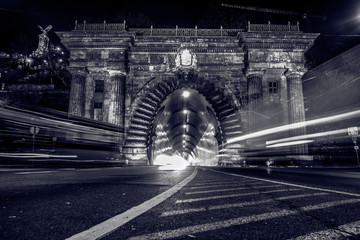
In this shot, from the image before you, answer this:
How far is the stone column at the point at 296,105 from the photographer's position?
18034 mm

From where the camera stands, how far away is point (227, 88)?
19672mm

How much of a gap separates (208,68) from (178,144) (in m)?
24.0

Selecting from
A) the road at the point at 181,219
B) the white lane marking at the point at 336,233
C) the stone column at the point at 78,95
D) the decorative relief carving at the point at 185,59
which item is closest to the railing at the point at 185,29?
the decorative relief carving at the point at 185,59

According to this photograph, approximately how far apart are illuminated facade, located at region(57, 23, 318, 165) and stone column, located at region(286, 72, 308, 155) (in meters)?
0.08

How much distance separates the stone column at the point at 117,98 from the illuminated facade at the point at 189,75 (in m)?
0.07

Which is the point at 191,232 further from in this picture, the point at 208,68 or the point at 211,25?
the point at 211,25

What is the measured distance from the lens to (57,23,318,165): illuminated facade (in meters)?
19.0

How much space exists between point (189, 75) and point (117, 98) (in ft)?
19.5

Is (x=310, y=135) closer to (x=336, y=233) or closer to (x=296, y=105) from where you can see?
(x=296, y=105)

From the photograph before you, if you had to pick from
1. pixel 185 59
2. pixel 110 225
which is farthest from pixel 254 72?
pixel 110 225

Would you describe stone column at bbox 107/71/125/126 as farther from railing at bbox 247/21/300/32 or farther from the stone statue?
the stone statue

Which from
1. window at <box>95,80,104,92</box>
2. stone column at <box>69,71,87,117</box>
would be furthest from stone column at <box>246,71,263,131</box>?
stone column at <box>69,71,87,117</box>

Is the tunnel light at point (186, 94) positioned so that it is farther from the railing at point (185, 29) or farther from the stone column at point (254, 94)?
the stone column at point (254, 94)

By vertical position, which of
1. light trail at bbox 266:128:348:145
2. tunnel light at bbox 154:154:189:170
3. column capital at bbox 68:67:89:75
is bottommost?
tunnel light at bbox 154:154:189:170
